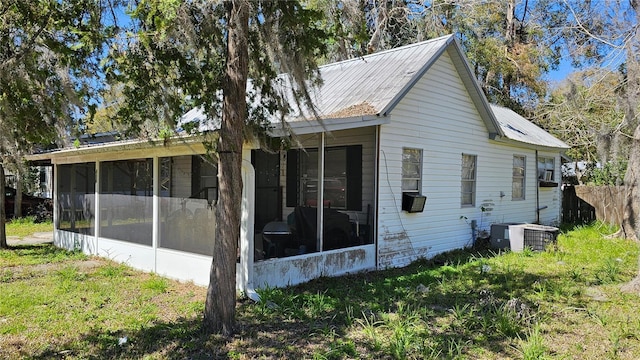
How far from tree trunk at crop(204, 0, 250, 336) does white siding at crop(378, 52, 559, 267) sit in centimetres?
400

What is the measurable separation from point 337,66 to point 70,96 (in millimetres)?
7430

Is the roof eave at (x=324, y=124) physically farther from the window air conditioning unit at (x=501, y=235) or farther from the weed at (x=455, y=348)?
the window air conditioning unit at (x=501, y=235)

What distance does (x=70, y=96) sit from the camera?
4773 millimetres

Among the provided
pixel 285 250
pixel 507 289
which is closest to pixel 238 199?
pixel 285 250

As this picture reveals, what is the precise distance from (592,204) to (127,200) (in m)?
15.4

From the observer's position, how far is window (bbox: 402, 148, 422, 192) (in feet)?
29.0

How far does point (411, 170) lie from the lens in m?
9.02

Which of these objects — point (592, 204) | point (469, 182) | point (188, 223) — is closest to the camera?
point (188, 223)

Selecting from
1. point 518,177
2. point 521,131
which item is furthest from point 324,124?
point 521,131

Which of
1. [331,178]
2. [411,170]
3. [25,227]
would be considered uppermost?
[411,170]

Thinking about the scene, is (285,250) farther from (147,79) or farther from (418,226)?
(147,79)

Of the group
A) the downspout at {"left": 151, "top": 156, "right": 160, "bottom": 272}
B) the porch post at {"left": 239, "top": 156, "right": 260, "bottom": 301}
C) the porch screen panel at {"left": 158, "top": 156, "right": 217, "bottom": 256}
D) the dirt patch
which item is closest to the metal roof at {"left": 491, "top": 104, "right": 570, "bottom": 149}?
the porch post at {"left": 239, "top": 156, "right": 260, "bottom": 301}

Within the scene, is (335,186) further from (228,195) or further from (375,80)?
(228,195)

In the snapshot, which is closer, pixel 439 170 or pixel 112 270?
pixel 112 270
